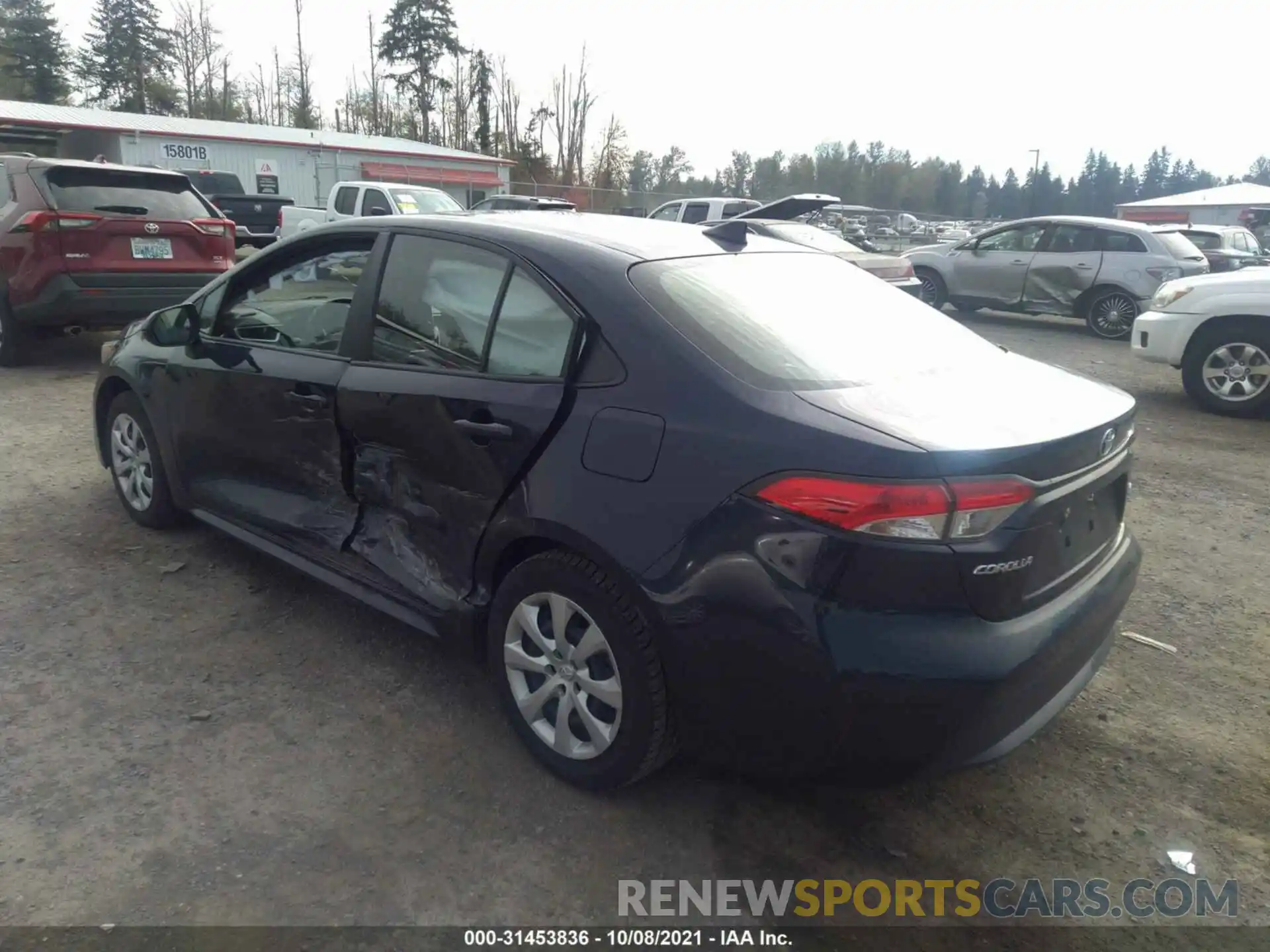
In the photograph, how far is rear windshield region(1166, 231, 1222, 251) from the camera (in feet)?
52.2

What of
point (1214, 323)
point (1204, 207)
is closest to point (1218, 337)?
point (1214, 323)

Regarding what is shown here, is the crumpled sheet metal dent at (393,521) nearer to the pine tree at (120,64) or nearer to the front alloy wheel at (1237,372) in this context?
the front alloy wheel at (1237,372)

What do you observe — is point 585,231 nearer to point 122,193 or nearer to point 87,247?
point 87,247

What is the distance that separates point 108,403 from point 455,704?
280 cm

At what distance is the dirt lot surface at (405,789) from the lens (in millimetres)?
2467

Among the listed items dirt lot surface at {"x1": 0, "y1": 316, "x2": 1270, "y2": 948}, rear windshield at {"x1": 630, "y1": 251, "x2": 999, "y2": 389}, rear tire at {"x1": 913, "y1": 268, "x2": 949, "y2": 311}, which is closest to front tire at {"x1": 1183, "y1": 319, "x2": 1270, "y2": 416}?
dirt lot surface at {"x1": 0, "y1": 316, "x2": 1270, "y2": 948}

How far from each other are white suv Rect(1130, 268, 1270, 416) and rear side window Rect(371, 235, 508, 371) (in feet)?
23.9

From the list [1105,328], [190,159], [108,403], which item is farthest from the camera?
[190,159]

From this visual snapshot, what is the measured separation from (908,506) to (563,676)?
3.74ft

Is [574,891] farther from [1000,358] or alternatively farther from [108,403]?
[108,403]

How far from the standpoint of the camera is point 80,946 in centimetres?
223

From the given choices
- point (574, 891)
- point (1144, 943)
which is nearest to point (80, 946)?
point (574, 891)

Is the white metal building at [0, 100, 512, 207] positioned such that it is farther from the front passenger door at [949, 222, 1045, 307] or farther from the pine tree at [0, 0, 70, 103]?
the front passenger door at [949, 222, 1045, 307]

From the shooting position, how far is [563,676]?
2.77 meters
